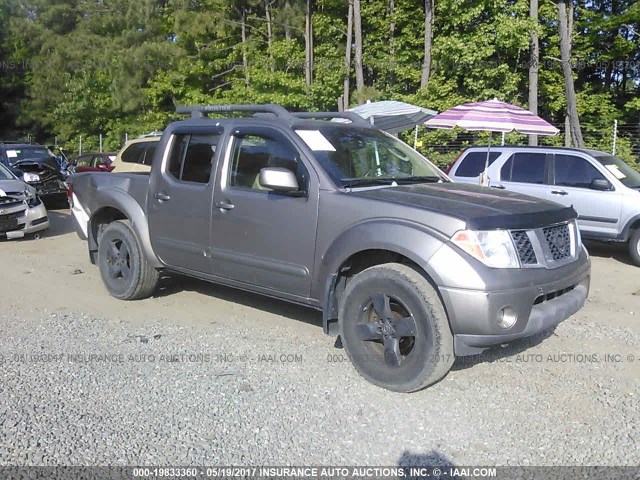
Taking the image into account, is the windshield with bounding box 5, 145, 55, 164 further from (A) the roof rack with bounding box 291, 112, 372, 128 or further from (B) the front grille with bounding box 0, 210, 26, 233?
(A) the roof rack with bounding box 291, 112, 372, 128

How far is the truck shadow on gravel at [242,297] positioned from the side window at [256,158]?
1481mm

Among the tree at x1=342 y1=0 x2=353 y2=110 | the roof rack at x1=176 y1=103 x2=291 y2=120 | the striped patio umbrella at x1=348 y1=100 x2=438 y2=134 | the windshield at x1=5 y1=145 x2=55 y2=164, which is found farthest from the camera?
the tree at x1=342 y1=0 x2=353 y2=110

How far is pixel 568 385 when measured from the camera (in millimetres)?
4422

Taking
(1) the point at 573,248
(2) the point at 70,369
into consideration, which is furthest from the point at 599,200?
(2) the point at 70,369

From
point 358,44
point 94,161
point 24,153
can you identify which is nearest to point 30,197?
point 24,153

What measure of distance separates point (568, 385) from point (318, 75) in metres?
24.7

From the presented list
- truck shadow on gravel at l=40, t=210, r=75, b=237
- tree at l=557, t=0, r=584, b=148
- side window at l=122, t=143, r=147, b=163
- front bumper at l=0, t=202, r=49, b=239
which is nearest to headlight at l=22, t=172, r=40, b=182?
truck shadow on gravel at l=40, t=210, r=75, b=237

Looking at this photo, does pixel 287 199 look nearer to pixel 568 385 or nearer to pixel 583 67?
pixel 568 385

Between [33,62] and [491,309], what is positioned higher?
[33,62]

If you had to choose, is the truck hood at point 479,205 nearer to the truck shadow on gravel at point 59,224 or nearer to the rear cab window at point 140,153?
the rear cab window at point 140,153

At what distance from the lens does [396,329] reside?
4227 millimetres

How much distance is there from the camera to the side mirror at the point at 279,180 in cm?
464

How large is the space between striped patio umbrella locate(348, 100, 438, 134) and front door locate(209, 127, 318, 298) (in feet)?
27.4

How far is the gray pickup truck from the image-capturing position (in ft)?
13.0
